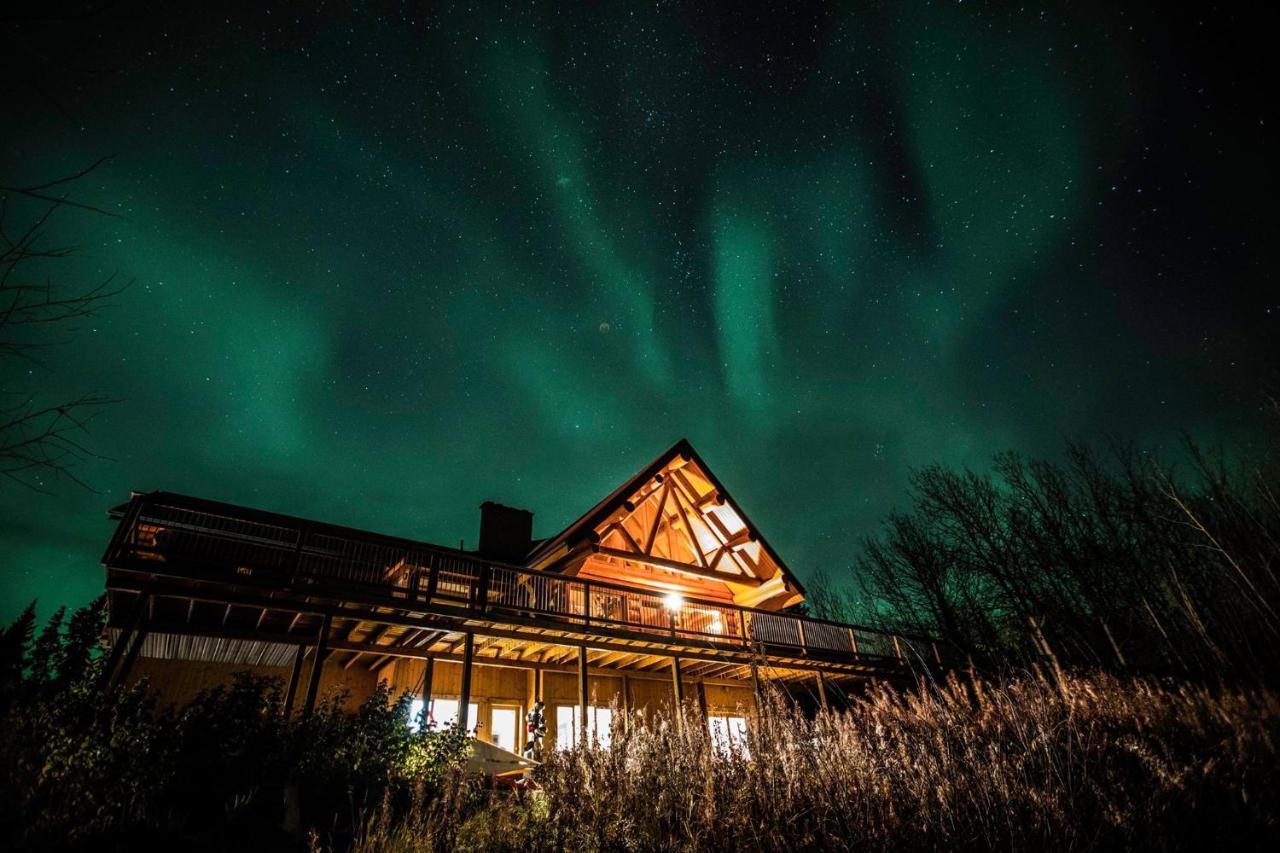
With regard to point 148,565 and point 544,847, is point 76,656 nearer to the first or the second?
point 148,565

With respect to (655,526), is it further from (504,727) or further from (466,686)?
(466,686)

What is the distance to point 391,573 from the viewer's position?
1348cm

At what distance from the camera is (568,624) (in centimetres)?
1160

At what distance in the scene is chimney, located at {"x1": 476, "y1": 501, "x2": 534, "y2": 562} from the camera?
19109 millimetres

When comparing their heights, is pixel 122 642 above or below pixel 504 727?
above

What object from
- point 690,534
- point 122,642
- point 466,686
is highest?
point 690,534

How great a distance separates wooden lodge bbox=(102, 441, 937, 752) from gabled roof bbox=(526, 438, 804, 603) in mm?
70

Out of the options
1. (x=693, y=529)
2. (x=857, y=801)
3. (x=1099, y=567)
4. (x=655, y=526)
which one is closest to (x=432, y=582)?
(x=655, y=526)

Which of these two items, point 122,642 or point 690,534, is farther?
point 690,534

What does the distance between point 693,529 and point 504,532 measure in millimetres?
7326

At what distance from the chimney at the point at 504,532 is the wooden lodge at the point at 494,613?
2.2 inches

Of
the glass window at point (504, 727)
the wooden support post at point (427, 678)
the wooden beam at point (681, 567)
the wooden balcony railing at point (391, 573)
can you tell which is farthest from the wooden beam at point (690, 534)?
the wooden support post at point (427, 678)

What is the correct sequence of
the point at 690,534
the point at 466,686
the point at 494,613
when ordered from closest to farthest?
the point at 466,686 < the point at 494,613 < the point at 690,534

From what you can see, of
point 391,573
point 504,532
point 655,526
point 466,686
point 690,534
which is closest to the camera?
point 466,686
